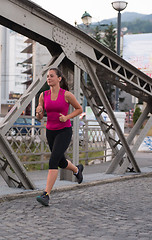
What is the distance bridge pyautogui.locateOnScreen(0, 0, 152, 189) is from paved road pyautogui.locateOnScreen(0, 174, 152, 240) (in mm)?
864

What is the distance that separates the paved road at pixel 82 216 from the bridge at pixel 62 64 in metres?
0.86

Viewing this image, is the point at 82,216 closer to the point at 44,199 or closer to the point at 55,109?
the point at 44,199

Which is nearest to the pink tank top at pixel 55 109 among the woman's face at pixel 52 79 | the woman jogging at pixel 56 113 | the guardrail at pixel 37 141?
the woman jogging at pixel 56 113

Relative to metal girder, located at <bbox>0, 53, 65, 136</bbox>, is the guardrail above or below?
below

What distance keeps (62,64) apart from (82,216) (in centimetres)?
348

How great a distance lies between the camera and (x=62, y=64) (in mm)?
8227

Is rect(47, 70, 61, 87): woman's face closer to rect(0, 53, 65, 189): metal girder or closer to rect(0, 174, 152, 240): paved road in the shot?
rect(0, 53, 65, 189): metal girder

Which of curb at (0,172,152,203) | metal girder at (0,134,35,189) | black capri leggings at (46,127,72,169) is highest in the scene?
black capri leggings at (46,127,72,169)

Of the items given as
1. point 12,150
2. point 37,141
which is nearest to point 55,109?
point 12,150

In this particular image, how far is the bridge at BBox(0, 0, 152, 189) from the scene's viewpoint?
263 inches

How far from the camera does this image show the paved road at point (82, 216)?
182 inches

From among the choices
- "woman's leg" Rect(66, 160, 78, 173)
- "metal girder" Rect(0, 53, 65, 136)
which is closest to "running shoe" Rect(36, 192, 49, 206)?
"woman's leg" Rect(66, 160, 78, 173)

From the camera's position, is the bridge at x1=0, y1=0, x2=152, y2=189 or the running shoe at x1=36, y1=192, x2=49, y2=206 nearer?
the running shoe at x1=36, y1=192, x2=49, y2=206

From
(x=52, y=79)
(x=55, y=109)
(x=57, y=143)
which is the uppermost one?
(x=52, y=79)
